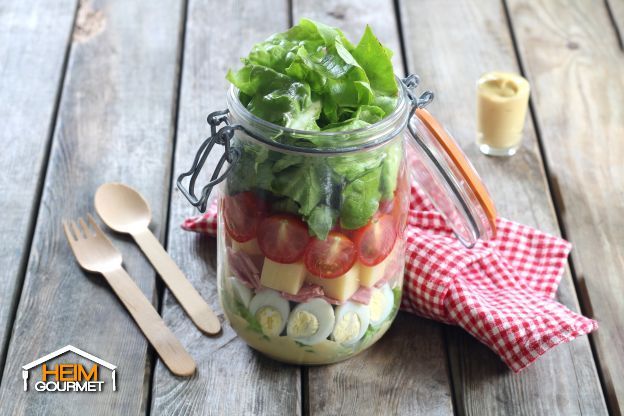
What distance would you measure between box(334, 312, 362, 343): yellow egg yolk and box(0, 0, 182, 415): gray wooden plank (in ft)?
0.77

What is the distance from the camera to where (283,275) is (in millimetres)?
956

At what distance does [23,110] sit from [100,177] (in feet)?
0.80

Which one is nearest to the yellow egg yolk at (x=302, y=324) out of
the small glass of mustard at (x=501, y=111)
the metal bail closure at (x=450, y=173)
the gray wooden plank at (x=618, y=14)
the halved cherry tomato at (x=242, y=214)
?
the halved cherry tomato at (x=242, y=214)

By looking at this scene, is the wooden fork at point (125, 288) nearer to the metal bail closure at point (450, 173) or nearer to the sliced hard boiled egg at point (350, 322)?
the sliced hard boiled egg at point (350, 322)

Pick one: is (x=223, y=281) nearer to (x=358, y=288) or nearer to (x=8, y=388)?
(x=358, y=288)

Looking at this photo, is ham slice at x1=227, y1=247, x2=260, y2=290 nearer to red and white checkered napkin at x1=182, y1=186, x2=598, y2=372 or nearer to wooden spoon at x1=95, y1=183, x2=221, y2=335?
wooden spoon at x1=95, y1=183, x2=221, y2=335

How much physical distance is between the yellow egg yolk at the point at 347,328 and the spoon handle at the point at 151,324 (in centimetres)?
18

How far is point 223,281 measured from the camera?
42.0 inches

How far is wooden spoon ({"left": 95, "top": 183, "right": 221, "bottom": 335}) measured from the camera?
3.75 ft

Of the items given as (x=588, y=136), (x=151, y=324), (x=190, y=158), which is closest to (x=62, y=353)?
(x=151, y=324)

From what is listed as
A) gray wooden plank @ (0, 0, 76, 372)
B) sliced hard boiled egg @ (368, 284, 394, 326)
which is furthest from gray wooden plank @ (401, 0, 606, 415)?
gray wooden plank @ (0, 0, 76, 372)

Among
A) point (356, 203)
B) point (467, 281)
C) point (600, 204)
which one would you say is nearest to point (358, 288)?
point (356, 203)

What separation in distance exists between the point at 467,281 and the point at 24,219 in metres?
0.62

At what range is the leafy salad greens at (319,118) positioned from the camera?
899 mm
